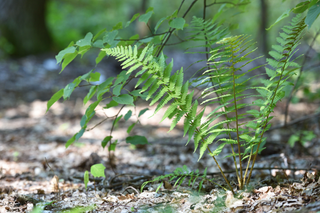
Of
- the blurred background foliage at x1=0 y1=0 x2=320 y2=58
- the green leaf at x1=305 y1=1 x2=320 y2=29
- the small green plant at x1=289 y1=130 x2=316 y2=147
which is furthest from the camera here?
the blurred background foliage at x1=0 y1=0 x2=320 y2=58

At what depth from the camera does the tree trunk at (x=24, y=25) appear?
6431 millimetres

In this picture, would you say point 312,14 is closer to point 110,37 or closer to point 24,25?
point 110,37

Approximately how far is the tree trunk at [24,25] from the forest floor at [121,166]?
4.64 ft

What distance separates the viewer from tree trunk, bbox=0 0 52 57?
21.1 feet

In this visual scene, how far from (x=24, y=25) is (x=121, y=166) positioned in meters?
5.88

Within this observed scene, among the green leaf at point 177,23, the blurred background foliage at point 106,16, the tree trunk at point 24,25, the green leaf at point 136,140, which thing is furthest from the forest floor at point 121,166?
the blurred background foliage at point 106,16

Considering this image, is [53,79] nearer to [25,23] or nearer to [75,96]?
[75,96]

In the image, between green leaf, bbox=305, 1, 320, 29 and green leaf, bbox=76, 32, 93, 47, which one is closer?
green leaf, bbox=305, 1, 320, 29

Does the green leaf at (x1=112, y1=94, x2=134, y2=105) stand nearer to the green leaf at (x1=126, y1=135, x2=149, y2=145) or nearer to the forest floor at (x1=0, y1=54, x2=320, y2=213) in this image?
the forest floor at (x1=0, y1=54, x2=320, y2=213)

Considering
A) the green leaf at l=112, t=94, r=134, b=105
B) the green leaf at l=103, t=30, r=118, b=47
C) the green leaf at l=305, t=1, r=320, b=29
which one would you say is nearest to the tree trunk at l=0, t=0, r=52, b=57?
the green leaf at l=103, t=30, r=118, b=47

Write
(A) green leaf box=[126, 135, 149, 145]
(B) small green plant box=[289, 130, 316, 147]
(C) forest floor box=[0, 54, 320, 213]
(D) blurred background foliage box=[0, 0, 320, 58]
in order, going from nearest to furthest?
(C) forest floor box=[0, 54, 320, 213] → (A) green leaf box=[126, 135, 149, 145] → (B) small green plant box=[289, 130, 316, 147] → (D) blurred background foliage box=[0, 0, 320, 58]

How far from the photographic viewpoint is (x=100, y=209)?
4.28ft

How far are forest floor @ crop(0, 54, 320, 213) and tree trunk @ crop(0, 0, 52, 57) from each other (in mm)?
1416

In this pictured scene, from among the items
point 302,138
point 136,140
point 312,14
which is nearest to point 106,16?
point 302,138
